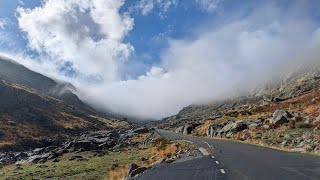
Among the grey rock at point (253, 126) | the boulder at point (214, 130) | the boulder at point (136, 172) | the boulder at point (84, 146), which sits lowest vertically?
the boulder at point (136, 172)

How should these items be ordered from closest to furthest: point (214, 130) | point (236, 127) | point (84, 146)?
point (84, 146), point (236, 127), point (214, 130)

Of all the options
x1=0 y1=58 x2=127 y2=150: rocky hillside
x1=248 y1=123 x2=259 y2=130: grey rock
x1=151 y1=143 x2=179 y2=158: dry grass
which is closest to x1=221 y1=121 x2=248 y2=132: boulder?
x1=248 y1=123 x2=259 y2=130: grey rock

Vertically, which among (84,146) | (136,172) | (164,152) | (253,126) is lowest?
(136,172)

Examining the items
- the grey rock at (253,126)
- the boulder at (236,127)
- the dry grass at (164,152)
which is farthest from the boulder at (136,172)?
the boulder at (236,127)

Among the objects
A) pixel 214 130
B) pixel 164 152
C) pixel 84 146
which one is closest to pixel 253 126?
pixel 214 130

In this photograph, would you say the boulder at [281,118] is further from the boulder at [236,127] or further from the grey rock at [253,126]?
the boulder at [236,127]

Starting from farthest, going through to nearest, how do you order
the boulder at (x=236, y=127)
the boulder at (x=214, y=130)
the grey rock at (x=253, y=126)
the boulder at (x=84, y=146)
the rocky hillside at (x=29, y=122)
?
1. the rocky hillside at (x=29, y=122)
2. the boulder at (x=214, y=130)
3. the boulder at (x=236, y=127)
4. the grey rock at (x=253, y=126)
5. the boulder at (x=84, y=146)

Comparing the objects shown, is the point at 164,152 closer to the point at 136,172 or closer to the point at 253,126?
the point at 136,172

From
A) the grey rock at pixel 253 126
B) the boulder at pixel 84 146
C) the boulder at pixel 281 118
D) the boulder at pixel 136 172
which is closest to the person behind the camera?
the boulder at pixel 136 172

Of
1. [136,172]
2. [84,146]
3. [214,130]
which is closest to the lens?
[136,172]

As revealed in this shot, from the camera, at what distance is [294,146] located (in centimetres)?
4056

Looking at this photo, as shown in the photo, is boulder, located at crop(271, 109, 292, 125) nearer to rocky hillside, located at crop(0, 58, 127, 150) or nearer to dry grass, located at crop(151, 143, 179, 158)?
dry grass, located at crop(151, 143, 179, 158)

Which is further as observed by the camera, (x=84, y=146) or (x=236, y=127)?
(x=236, y=127)

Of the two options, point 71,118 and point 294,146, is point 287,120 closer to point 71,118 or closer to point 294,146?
point 294,146
